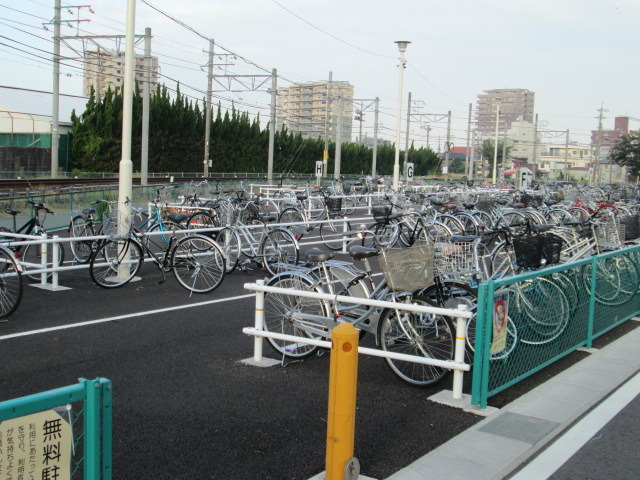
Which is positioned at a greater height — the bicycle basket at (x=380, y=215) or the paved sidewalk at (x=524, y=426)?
the bicycle basket at (x=380, y=215)

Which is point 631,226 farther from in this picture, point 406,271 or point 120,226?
point 120,226

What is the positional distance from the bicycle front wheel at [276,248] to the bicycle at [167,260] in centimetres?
135

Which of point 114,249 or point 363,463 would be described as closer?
point 363,463

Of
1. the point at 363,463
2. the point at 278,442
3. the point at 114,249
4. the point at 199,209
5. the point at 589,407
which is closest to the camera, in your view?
the point at 363,463

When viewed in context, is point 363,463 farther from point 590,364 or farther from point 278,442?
point 590,364

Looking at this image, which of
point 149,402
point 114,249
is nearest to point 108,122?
point 114,249

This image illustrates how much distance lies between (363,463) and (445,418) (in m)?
0.99

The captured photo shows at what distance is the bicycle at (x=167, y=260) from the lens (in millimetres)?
9117

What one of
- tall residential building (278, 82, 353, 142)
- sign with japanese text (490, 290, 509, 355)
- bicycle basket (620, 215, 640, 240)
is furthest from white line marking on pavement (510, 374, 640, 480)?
tall residential building (278, 82, 353, 142)

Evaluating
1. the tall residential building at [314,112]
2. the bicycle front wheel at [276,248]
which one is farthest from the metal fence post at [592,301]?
the tall residential building at [314,112]

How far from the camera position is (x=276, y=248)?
10.5 metres

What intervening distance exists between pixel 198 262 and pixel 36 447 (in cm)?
693

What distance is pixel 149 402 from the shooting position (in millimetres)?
4953

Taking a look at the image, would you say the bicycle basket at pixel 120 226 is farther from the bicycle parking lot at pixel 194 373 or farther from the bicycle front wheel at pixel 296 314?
the bicycle front wheel at pixel 296 314
